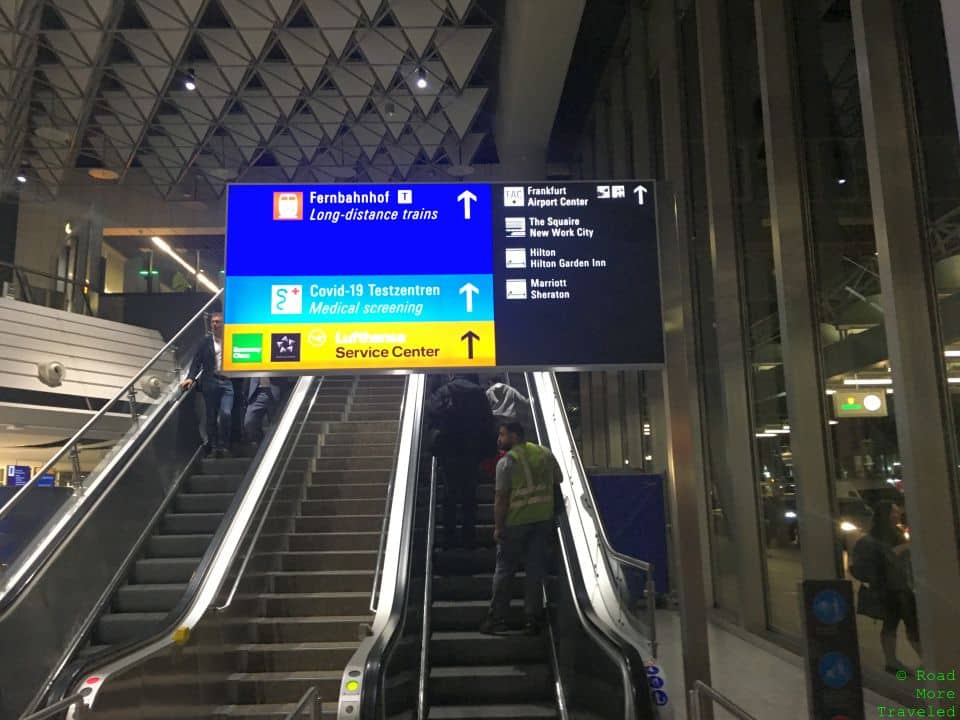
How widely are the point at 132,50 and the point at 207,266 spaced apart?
331 inches

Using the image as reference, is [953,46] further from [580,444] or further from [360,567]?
[580,444]

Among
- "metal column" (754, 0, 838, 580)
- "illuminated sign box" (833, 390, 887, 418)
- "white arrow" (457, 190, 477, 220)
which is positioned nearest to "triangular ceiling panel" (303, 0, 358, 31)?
"metal column" (754, 0, 838, 580)

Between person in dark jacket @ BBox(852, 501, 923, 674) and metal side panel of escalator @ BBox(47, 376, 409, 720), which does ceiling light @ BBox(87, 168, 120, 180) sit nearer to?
metal side panel of escalator @ BBox(47, 376, 409, 720)

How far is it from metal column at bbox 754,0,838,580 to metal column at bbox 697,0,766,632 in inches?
53.0

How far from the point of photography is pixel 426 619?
20.6 feet

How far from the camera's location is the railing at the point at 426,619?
5.64 metres

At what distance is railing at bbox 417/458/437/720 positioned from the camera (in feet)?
18.5

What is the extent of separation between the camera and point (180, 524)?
796 cm

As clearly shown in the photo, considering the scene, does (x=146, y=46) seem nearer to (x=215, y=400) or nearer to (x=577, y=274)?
(x=215, y=400)

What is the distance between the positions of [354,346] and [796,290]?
12.9 ft

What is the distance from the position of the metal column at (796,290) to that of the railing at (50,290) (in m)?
14.7

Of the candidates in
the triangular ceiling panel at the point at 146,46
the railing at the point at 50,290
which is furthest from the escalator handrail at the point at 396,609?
the railing at the point at 50,290

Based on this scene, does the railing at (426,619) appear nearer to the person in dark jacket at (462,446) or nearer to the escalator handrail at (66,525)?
the person in dark jacket at (462,446)

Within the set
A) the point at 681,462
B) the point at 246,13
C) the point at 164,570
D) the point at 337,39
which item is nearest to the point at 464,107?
the point at 337,39
